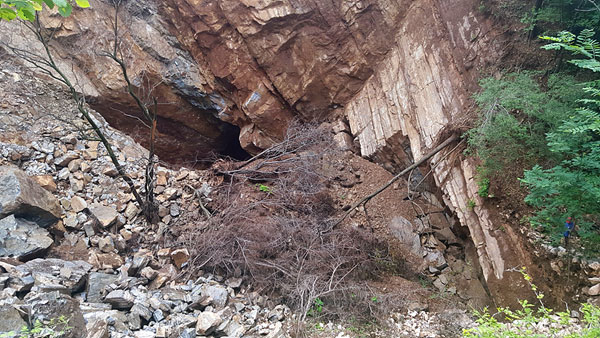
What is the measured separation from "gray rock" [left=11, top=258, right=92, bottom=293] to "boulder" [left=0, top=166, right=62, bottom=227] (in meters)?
0.83

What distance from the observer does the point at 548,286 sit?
4293mm

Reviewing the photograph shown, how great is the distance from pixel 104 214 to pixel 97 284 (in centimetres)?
167

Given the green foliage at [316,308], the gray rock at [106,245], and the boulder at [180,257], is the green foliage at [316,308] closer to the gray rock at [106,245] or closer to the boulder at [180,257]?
the boulder at [180,257]

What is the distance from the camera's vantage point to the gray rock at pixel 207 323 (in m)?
3.74

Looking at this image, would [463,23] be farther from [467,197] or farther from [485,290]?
[485,290]

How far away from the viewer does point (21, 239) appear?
14.7 ft

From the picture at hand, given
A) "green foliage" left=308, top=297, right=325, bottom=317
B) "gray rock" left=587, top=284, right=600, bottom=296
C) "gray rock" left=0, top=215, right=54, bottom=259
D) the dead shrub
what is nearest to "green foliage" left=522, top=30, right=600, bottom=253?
"gray rock" left=587, top=284, right=600, bottom=296

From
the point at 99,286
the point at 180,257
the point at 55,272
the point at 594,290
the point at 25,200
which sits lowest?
the point at 99,286

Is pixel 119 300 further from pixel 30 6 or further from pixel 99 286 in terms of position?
pixel 30 6

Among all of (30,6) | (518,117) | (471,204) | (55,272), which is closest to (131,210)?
(55,272)

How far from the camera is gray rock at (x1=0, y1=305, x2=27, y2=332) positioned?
3.02m

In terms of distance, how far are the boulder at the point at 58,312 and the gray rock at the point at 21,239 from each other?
1.17 meters

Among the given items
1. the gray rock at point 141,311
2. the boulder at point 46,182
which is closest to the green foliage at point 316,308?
the gray rock at point 141,311

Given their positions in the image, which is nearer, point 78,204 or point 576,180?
point 576,180
